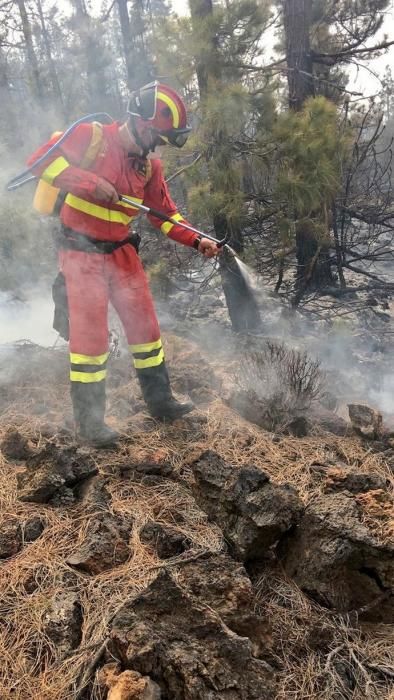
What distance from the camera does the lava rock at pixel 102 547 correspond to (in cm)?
214

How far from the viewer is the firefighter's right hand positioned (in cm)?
290

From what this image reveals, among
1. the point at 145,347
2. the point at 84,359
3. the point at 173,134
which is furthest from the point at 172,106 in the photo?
the point at 84,359

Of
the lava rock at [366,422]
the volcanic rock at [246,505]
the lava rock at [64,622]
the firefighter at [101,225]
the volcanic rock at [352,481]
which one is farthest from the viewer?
the lava rock at [366,422]

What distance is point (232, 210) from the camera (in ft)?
15.6

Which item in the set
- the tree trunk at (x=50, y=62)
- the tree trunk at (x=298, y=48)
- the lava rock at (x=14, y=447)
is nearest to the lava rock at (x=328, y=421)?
the lava rock at (x=14, y=447)

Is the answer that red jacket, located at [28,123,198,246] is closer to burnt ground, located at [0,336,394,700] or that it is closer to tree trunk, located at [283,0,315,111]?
burnt ground, located at [0,336,394,700]

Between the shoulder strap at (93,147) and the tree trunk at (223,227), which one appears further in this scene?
the tree trunk at (223,227)

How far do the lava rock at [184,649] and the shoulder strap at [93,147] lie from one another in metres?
2.39

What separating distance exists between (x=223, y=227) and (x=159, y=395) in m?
2.50

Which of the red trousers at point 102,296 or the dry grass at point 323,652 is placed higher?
the red trousers at point 102,296

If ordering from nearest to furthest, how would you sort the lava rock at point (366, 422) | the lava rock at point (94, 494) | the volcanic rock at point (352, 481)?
the lava rock at point (94, 494)
the volcanic rock at point (352, 481)
the lava rock at point (366, 422)

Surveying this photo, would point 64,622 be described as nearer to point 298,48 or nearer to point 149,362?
point 149,362

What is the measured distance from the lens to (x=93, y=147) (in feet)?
9.88

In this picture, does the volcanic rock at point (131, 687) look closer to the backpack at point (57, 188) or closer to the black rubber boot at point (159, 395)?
the black rubber boot at point (159, 395)
